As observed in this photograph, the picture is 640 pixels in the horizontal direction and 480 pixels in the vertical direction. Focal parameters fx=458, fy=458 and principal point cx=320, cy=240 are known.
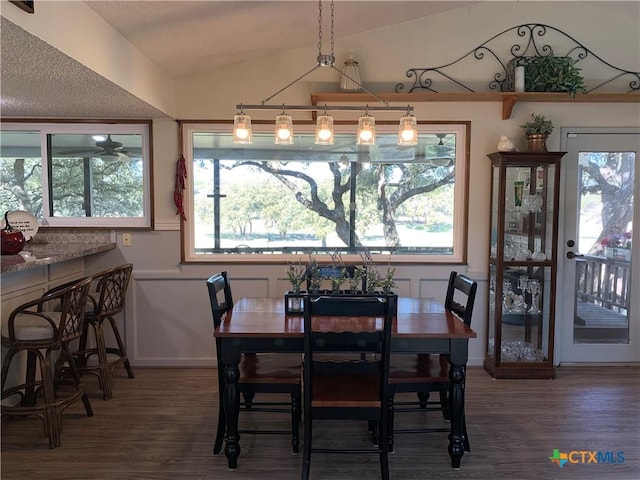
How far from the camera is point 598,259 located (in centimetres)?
399

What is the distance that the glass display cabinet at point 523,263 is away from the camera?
367 centimetres

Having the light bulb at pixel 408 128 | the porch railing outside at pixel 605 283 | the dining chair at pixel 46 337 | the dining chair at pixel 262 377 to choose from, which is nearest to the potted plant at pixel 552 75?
the porch railing outside at pixel 605 283

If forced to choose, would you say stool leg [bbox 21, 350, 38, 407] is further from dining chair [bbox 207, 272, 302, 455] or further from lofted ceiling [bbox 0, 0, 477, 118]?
lofted ceiling [bbox 0, 0, 477, 118]

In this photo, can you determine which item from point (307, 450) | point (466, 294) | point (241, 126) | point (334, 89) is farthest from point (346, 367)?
point (334, 89)

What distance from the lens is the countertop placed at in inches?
104

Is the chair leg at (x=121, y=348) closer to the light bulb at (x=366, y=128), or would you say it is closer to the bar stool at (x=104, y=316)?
the bar stool at (x=104, y=316)

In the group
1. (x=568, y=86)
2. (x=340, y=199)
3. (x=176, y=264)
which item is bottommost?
(x=176, y=264)

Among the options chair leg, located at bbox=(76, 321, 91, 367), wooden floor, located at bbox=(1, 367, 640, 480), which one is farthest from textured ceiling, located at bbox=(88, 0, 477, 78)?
wooden floor, located at bbox=(1, 367, 640, 480)

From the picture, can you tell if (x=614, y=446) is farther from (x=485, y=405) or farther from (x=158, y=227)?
(x=158, y=227)

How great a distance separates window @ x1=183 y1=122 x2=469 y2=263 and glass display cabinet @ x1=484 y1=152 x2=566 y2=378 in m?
0.35

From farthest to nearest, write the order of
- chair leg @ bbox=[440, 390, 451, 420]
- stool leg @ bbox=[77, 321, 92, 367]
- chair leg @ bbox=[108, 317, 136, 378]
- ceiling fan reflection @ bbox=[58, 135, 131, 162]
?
ceiling fan reflection @ bbox=[58, 135, 131, 162] < chair leg @ bbox=[108, 317, 136, 378] < stool leg @ bbox=[77, 321, 92, 367] < chair leg @ bbox=[440, 390, 451, 420]

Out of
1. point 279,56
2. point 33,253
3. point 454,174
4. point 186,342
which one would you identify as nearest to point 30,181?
point 33,253

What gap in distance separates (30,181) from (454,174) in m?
3.66

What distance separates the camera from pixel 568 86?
11.9 ft
